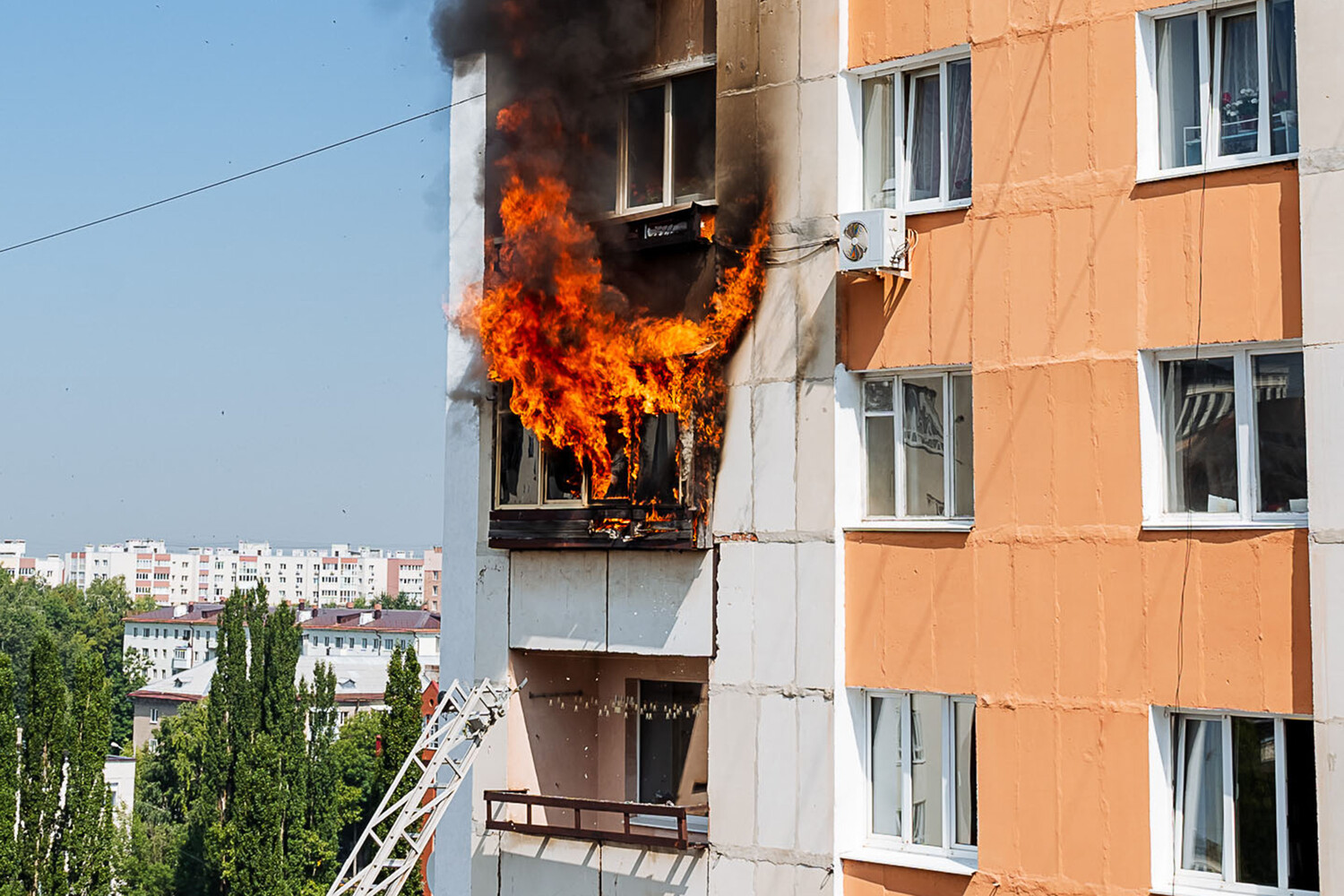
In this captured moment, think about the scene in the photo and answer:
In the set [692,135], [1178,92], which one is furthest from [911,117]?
[692,135]

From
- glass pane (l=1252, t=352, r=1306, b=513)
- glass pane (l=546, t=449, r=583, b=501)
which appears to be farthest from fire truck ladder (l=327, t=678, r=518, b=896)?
glass pane (l=1252, t=352, r=1306, b=513)

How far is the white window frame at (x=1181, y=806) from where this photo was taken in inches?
398

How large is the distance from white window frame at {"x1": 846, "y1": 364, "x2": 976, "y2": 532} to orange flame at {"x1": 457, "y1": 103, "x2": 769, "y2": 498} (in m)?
1.55

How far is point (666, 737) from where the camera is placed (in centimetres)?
1552

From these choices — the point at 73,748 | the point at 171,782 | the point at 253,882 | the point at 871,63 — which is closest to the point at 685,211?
the point at 871,63

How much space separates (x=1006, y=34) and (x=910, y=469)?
13.0ft

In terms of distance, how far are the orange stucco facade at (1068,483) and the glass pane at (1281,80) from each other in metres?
0.33

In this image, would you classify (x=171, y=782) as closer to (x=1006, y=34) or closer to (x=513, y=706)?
(x=513, y=706)

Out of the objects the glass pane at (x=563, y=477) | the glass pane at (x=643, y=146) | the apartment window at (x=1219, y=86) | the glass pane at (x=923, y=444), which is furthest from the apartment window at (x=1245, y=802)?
the glass pane at (x=643, y=146)

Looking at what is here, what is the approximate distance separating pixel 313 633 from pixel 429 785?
455 feet

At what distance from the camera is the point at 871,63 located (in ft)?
41.5

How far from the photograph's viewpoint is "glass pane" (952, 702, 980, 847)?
38.4 ft

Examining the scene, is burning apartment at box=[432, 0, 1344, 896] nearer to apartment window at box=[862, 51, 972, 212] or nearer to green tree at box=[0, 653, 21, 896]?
apartment window at box=[862, 51, 972, 212]

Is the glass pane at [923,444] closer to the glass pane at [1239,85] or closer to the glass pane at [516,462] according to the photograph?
the glass pane at [1239,85]
